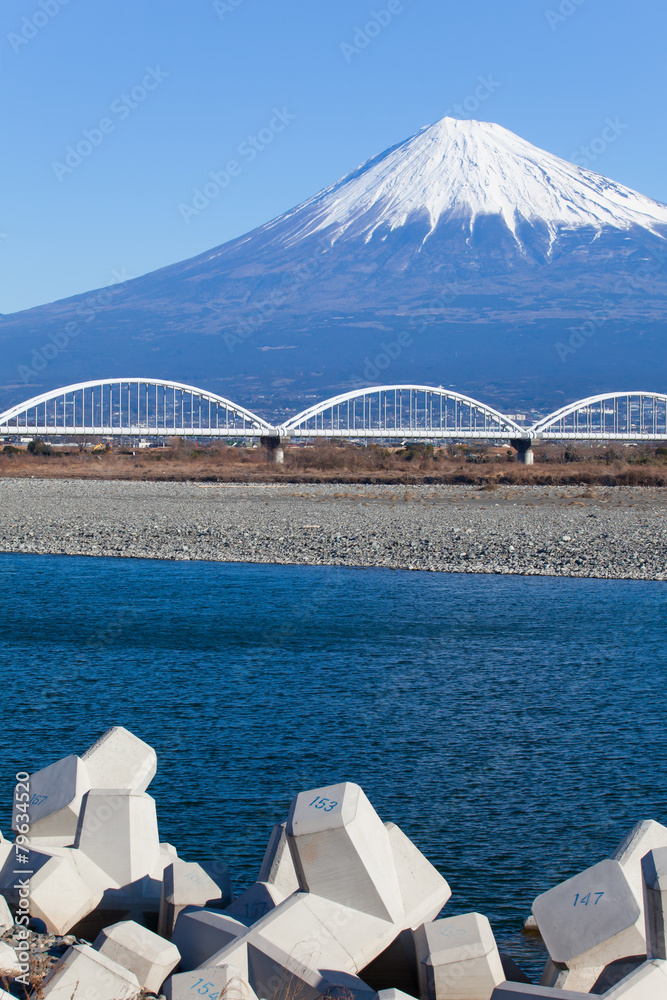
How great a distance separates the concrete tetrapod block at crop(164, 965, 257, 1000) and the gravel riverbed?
1524 centimetres

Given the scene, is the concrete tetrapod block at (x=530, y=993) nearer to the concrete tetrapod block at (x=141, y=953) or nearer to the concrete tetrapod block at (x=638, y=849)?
the concrete tetrapod block at (x=638, y=849)

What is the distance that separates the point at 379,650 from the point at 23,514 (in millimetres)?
19550

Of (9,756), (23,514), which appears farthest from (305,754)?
(23,514)

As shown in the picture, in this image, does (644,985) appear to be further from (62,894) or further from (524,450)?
(524,450)

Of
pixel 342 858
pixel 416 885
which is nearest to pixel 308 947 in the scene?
pixel 342 858

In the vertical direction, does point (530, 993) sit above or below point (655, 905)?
below

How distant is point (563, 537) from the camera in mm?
23266

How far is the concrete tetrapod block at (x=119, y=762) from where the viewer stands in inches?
226

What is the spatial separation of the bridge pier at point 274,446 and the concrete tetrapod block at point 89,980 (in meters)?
70.1

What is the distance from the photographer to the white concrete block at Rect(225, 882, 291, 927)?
4543mm

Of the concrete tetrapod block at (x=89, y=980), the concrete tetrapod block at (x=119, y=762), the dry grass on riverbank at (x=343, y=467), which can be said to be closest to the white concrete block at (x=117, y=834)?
the concrete tetrapod block at (x=119, y=762)

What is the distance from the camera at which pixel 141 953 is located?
4.09 m

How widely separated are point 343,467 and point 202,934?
59556 mm

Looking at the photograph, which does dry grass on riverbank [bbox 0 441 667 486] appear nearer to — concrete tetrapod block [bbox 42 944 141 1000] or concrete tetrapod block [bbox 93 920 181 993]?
concrete tetrapod block [bbox 93 920 181 993]
